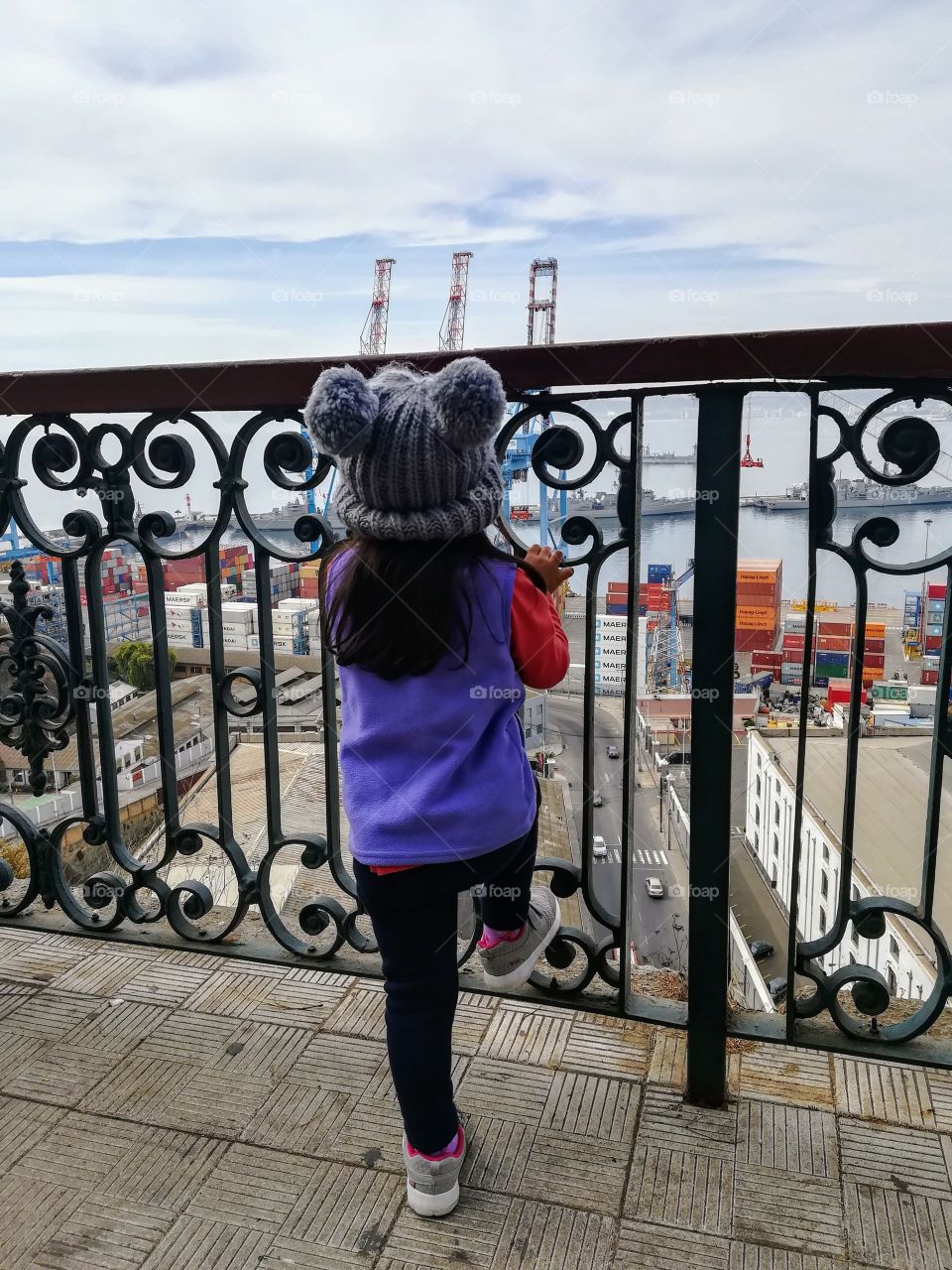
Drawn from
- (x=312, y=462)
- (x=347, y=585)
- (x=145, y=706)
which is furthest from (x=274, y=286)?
(x=347, y=585)

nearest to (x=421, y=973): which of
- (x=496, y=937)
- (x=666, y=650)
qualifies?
(x=496, y=937)

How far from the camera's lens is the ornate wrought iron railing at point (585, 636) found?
1.54m

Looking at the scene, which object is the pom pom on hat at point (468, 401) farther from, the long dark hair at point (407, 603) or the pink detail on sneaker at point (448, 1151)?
the pink detail on sneaker at point (448, 1151)

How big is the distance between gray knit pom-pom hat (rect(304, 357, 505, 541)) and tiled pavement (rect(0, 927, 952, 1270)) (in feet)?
3.90

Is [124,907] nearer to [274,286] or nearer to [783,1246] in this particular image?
A: [783,1246]

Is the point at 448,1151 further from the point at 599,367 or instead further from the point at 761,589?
the point at 761,589

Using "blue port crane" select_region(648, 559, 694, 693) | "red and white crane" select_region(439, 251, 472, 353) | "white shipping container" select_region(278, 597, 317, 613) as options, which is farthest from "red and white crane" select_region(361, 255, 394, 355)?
"white shipping container" select_region(278, 597, 317, 613)

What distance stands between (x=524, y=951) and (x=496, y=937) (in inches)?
2.4

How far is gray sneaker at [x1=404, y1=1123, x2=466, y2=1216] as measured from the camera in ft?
4.84

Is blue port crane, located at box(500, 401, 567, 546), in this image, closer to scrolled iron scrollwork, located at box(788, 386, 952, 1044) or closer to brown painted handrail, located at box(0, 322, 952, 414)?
brown painted handrail, located at box(0, 322, 952, 414)

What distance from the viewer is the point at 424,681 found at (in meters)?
1.42

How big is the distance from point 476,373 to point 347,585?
0.41m

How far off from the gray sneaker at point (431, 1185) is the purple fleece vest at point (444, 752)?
54 cm

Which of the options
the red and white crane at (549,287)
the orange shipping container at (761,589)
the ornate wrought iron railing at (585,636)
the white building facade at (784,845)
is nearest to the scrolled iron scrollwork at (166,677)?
the ornate wrought iron railing at (585,636)
